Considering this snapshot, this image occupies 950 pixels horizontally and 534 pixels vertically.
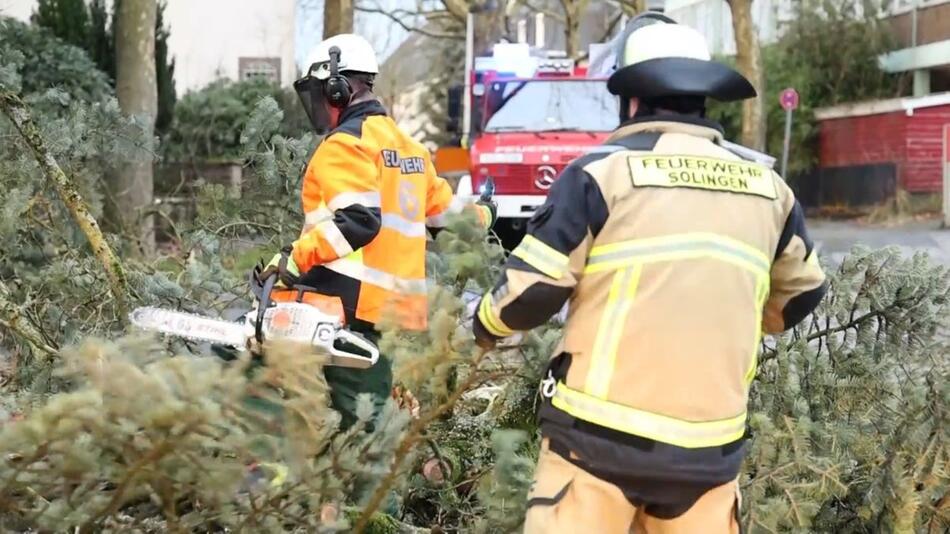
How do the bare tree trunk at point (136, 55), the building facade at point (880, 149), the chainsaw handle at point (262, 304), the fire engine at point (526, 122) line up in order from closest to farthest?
the chainsaw handle at point (262, 304), the bare tree trunk at point (136, 55), the fire engine at point (526, 122), the building facade at point (880, 149)

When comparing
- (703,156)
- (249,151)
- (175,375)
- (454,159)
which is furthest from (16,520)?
(454,159)

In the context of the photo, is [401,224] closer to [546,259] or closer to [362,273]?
[362,273]

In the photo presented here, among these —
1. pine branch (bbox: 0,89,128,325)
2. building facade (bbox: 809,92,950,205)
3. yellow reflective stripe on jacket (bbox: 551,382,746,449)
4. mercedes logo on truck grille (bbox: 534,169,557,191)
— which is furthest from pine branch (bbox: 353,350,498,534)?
building facade (bbox: 809,92,950,205)

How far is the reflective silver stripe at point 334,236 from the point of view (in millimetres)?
3613

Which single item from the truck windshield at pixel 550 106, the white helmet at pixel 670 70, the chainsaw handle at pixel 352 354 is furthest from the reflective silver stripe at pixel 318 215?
the truck windshield at pixel 550 106

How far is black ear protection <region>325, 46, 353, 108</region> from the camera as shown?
386cm

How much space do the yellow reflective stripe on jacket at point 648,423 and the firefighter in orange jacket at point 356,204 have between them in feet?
4.29

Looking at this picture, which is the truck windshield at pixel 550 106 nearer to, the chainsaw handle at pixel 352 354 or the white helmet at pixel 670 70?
the chainsaw handle at pixel 352 354

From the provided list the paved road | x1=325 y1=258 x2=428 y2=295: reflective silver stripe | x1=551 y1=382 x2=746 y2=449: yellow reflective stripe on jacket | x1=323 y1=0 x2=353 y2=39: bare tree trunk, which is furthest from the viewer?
the paved road

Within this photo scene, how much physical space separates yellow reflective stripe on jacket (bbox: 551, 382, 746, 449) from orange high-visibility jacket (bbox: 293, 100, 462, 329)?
4.23 ft

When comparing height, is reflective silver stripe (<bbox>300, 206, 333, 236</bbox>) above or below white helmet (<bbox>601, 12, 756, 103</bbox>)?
below

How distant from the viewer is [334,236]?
3619 mm

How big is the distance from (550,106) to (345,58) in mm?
8995

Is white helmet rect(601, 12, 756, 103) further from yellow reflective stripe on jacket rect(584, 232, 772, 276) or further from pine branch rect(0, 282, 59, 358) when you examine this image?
pine branch rect(0, 282, 59, 358)
